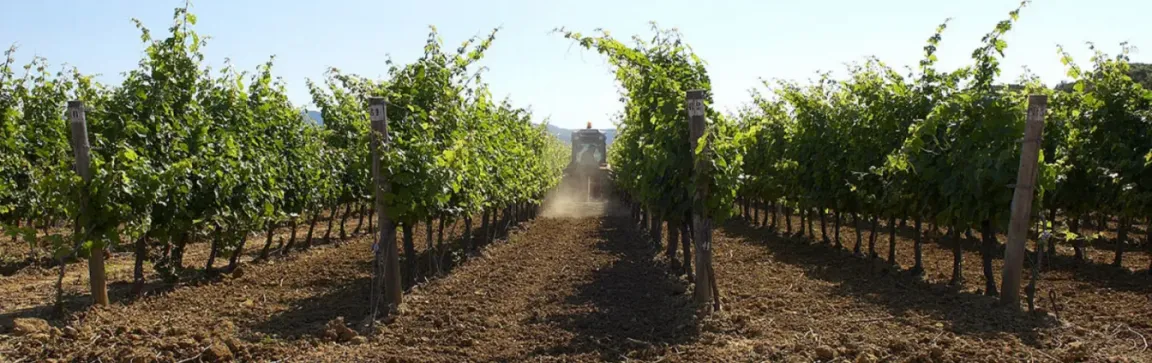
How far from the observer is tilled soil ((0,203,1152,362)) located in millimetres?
5777

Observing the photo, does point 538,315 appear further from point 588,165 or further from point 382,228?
point 588,165

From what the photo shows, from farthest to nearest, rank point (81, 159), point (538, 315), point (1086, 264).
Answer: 1. point (1086, 264)
2. point (538, 315)
3. point (81, 159)

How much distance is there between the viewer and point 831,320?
22.1 feet

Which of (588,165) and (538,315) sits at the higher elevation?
(588,165)

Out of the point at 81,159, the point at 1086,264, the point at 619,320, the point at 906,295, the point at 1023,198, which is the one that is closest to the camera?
the point at 1023,198

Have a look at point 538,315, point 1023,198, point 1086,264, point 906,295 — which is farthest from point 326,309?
point 1086,264

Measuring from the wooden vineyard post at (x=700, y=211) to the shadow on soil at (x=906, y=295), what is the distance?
5.24 feet

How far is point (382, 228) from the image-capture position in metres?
7.32

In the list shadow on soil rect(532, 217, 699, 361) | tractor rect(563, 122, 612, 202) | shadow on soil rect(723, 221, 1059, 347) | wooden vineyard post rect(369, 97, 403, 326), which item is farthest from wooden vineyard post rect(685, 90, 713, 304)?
tractor rect(563, 122, 612, 202)

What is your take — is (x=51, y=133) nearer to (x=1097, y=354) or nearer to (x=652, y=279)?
(x=652, y=279)

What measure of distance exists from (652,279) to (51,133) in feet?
29.7

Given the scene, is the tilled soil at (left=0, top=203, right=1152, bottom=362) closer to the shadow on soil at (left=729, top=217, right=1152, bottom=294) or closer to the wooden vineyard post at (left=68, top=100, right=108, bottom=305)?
the shadow on soil at (left=729, top=217, right=1152, bottom=294)

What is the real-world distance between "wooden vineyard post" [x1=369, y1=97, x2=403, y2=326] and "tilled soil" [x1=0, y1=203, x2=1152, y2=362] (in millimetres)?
344

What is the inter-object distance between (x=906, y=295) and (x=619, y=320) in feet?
10.0
